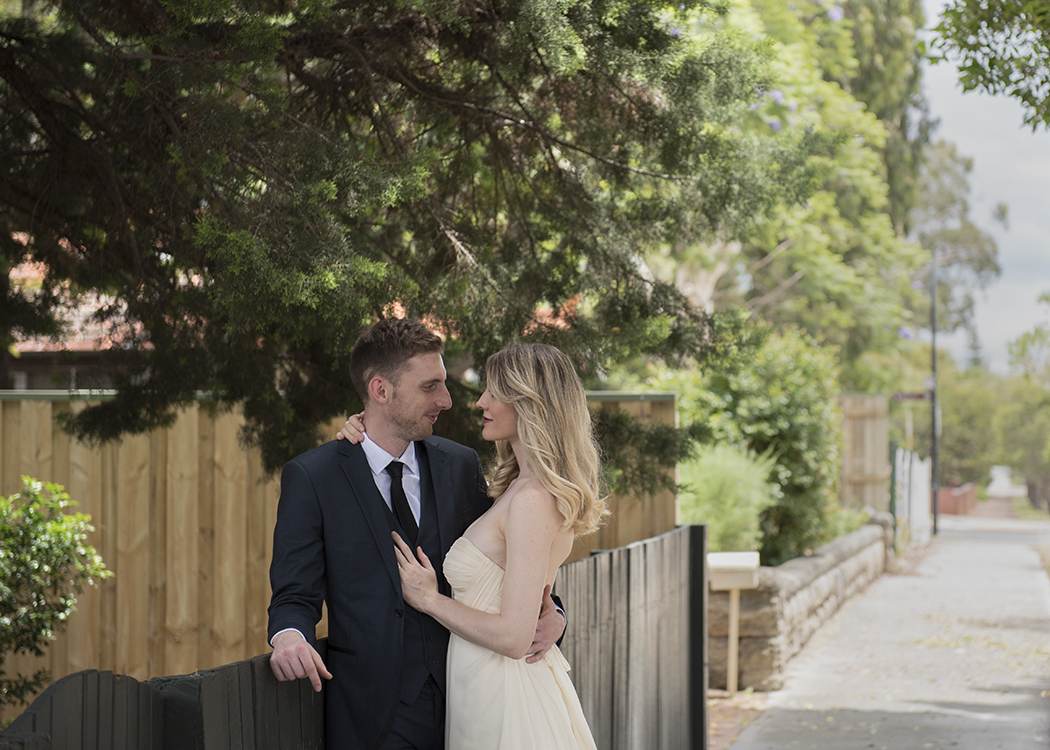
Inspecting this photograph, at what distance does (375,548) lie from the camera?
2678mm

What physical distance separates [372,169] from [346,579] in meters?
1.33

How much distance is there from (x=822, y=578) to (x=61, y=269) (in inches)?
321

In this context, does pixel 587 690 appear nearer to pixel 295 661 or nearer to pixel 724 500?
pixel 295 661

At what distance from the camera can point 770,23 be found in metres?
16.5

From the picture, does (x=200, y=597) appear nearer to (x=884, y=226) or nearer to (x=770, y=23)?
(x=770, y=23)

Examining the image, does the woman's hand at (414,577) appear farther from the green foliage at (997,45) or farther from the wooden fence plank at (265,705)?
the green foliage at (997,45)

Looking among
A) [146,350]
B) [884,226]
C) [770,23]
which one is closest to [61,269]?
[146,350]

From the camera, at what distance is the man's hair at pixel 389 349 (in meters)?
2.83

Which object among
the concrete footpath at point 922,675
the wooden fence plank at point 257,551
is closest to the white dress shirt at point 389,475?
the wooden fence plank at point 257,551

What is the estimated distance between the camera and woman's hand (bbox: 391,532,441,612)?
267 centimetres

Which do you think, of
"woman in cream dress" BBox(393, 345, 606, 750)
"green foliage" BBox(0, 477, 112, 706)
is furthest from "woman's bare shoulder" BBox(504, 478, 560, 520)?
"green foliage" BBox(0, 477, 112, 706)

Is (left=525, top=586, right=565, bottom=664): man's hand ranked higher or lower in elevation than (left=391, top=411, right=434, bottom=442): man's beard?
lower

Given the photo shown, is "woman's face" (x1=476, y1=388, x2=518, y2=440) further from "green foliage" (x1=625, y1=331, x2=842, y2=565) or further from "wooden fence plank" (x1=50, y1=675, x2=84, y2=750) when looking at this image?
"green foliage" (x1=625, y1=331, x2=842, y2=565)

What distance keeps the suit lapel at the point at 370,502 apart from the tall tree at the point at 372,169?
0.59m
